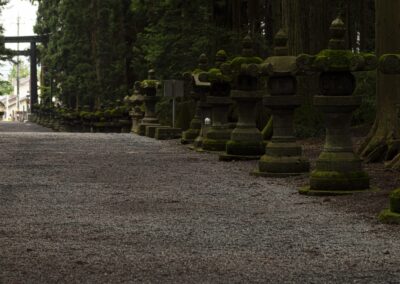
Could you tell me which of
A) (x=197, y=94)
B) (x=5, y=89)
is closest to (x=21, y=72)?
(x=5, y=89)

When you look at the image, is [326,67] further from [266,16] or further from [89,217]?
[266,16]

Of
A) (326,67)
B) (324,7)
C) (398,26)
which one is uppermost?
(324,7)

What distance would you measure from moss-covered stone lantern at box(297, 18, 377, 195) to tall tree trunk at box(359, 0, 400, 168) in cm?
395

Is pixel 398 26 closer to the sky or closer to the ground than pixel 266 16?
closer to the ground

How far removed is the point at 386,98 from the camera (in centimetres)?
1673

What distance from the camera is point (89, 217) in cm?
983

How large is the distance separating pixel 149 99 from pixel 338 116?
21576 mm

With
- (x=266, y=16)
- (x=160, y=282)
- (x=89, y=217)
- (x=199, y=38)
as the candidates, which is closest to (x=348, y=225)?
(x=89, y=217)

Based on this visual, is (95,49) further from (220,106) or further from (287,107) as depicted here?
(287,107)

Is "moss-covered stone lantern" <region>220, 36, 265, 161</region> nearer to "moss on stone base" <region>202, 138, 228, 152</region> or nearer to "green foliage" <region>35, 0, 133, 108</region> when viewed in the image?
"moss on stone base" <region>202, 138, 228, 152</region>

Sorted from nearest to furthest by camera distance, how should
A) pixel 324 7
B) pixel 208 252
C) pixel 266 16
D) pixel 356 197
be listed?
pixel 208 252
pixel 356 197
pixel 324 7
pixel 266 16

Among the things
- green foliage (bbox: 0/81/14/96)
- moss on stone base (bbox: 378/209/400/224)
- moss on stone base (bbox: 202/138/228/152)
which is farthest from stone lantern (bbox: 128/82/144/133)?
green foliage (bbox: 0/81/14/96)

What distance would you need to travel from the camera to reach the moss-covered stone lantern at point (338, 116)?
12.1 metres

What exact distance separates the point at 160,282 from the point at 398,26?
11.3 m
